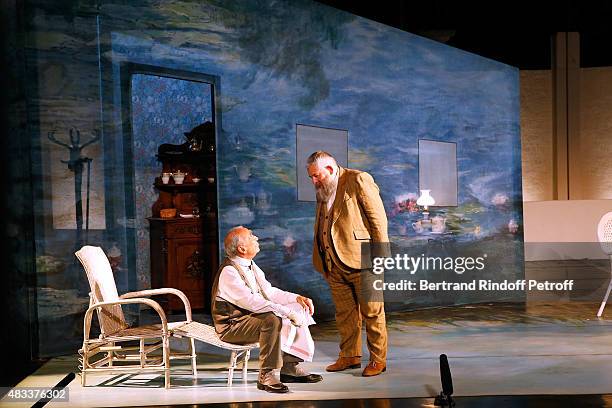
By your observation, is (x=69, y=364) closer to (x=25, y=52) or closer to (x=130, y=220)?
(x=130, y=220)

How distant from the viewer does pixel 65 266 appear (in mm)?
8062

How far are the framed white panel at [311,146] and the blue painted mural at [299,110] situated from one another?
0.09 m

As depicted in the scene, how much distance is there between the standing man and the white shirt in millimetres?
446

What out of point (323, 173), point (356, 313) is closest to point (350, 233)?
point (323, 173)

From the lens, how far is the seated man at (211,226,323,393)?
5.96 m

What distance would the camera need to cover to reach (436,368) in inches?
266

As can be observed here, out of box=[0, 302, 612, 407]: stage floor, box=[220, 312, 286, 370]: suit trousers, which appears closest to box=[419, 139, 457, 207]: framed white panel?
box=[0, 302, 612, 407]: stage floor

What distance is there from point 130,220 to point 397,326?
301 cm

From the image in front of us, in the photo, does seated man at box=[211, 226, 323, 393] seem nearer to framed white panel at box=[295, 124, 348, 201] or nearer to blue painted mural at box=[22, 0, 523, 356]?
blue painted mural at box=[22, 0, 523, 356]

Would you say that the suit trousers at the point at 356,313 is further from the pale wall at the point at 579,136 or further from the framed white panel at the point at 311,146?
the pale wall at the point at 579,136

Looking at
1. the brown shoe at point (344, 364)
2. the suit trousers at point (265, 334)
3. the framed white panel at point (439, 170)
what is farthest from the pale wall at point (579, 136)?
the suit trousers at point (265, 334)

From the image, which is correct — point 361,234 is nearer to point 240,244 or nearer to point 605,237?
point 240,244

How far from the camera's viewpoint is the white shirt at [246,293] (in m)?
6.00

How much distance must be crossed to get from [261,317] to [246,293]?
0.64 feet
